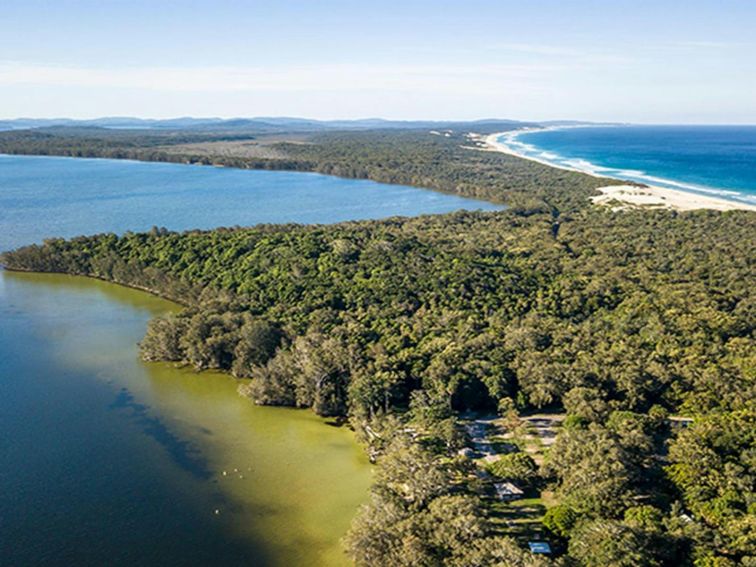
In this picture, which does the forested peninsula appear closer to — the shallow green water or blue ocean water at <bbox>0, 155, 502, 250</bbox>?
the shallow green water

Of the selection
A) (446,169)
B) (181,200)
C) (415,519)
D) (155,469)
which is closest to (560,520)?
(415,519)

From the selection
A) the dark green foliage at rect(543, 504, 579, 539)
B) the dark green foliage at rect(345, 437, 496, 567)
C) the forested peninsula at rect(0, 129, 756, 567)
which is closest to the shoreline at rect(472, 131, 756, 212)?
the forested peninsula at rect(0, 129, 756, 567)

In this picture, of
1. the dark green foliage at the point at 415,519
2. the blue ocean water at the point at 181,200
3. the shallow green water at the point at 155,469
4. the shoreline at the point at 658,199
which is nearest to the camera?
the dark green foliage at the point at 415,519

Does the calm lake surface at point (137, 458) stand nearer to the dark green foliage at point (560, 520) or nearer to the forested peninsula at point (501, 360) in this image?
the forested peninsula at point (501, 360)

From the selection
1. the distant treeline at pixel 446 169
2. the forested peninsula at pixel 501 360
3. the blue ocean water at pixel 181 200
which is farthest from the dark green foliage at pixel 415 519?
the distant treeline at pixel 446 169

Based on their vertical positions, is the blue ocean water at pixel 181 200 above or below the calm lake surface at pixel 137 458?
above

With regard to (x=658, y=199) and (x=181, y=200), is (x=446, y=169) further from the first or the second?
(x=181, y=200)

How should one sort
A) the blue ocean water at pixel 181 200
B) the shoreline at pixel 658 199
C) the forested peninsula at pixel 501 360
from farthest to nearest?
the blue ocean water at pixel 181 200 → the shoreline at pixel 658 199 → the forested peninsula at pixel 501 360

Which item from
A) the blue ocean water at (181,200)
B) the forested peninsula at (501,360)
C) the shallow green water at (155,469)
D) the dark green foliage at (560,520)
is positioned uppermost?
the blue ocean water at (181,200)
